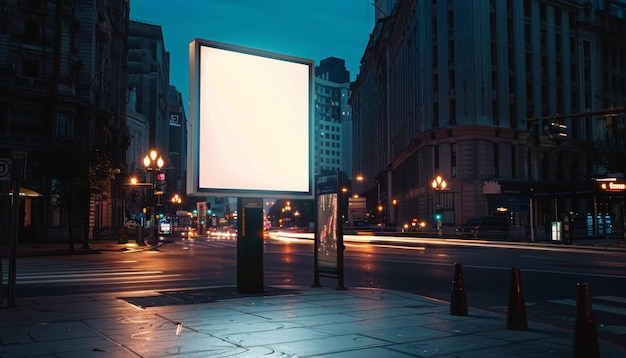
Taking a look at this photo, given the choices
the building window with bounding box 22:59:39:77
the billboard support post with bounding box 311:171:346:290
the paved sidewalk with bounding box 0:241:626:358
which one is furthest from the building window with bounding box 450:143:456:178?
the paved sidewalk with bounding box 0:241:626:358

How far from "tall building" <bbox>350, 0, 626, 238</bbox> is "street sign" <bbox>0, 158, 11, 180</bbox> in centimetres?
4531

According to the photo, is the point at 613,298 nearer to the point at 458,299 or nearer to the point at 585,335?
the point at 458,299

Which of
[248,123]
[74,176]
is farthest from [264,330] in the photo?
[74,176]

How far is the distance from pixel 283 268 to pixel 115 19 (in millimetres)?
54537

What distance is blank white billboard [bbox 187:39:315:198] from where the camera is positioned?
34.6 ft

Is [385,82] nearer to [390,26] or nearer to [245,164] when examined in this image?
[390,26]

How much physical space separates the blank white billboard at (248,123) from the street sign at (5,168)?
3184mm

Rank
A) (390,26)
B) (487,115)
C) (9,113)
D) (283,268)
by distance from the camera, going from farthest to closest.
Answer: (390,26), (487,115), (9,113), (283,268)

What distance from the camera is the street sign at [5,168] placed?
1030 centimetres

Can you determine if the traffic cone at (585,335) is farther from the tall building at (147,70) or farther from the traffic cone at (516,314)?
the tall building at (147,70)

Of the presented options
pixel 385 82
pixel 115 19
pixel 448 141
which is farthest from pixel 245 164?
pixel 385 82

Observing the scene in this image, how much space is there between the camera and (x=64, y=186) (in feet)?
100

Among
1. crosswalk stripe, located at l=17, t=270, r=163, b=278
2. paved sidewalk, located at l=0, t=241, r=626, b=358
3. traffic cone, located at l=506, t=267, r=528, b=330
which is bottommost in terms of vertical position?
crosswalk stripe, located at l=17, t=270, r=163, b=278

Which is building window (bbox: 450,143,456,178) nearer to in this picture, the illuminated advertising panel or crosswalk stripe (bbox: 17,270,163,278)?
crosswalk stripe (bbox: 17,270,163,278)
